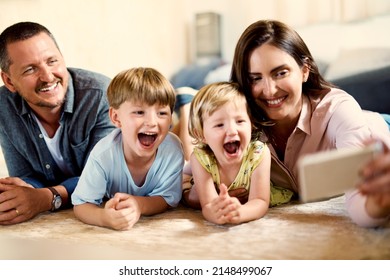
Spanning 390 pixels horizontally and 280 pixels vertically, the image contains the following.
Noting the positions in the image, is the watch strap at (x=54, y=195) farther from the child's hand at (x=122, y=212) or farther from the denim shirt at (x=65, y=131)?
the child's hand at (x=122, y=212)

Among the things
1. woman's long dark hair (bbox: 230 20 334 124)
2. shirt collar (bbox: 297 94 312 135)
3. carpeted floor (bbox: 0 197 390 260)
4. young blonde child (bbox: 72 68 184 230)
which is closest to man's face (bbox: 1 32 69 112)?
young blonde child (bbox: 72 68 184 230)

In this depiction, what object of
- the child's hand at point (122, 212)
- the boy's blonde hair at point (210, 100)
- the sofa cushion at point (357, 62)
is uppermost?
the sofa cushion at point (357, 62)

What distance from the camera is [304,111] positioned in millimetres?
1007

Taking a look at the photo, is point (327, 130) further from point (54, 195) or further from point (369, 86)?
point (54, 195)

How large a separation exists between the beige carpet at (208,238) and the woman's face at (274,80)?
0.64 feet

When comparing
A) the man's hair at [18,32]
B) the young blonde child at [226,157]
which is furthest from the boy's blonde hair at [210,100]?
the man's hair at [18,32]

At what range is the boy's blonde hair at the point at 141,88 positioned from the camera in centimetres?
93

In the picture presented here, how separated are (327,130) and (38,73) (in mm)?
569

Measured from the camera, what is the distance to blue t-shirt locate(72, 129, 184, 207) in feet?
3.22

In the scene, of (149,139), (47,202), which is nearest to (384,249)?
(149,139)

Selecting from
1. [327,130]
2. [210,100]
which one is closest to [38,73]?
[210,100]

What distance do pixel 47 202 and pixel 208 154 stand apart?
1.11 feet
